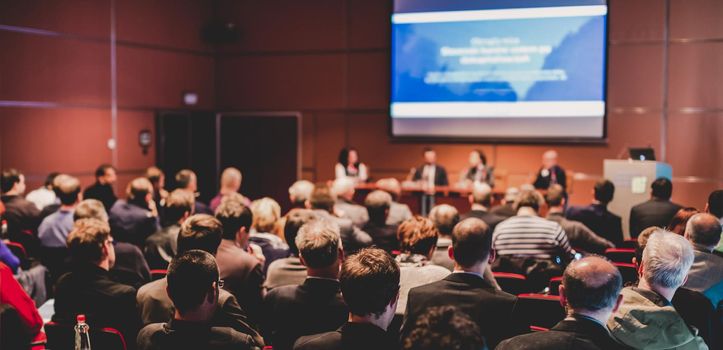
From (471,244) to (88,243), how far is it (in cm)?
196

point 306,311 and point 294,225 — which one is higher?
point 294,225

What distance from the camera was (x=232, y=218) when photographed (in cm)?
420

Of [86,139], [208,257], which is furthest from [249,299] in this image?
[86,139]

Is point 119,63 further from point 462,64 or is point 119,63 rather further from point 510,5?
point 510,5

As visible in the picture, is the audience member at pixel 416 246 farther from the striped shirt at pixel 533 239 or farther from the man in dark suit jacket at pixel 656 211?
the man in dark suit jacket at pixel 656 211

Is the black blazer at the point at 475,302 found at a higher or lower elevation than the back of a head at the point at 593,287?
lower

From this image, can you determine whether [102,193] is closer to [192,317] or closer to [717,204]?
[192,317]

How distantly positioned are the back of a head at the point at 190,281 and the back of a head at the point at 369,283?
20.4 inches

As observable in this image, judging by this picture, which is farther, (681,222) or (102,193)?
(102,193)

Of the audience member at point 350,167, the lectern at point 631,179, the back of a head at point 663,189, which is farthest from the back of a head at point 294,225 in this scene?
the audience member at point 350,167

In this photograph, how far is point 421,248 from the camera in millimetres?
3916

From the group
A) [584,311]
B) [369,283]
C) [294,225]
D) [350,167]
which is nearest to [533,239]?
[294,225]

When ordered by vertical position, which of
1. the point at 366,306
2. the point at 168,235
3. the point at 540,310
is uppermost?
the point at 366,306

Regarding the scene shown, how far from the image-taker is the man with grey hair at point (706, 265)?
3820 mm
